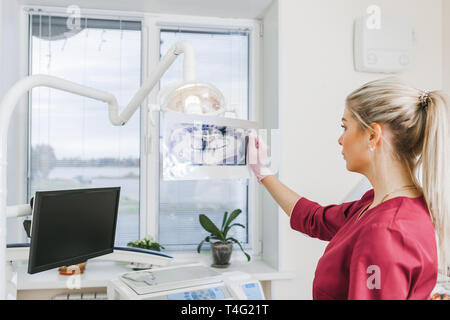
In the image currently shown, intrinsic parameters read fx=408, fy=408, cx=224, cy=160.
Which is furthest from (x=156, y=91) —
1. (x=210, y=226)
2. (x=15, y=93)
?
(x=15, y=93)

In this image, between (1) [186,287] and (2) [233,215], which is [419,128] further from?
(2) [233,215]

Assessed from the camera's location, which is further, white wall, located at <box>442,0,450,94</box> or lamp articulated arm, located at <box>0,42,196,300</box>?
white wall, located at <box>442,0,450,94</box>

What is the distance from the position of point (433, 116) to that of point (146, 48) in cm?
135

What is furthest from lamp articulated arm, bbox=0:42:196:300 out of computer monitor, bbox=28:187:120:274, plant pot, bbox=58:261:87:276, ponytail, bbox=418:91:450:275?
plant pot, bbox=58:261:87:276

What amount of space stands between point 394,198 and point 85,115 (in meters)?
1.38

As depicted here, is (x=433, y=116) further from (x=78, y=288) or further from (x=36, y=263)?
(x=78, y=288)

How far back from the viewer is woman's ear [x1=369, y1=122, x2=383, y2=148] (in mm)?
790

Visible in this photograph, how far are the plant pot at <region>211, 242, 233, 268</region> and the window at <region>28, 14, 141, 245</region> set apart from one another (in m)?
0.39

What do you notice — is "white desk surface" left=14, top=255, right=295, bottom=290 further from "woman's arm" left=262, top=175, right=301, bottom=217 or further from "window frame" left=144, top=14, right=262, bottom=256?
"woman's arm" left=262, top=175, right=301, bottom=217

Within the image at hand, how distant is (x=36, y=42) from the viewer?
1.73m

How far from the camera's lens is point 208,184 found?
1853 mm

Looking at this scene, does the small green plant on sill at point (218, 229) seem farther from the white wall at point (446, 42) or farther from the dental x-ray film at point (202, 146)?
the white wall at point (446, 42)

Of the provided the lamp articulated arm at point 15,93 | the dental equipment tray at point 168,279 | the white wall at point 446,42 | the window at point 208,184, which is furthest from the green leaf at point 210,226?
the white wall at point 446,42
